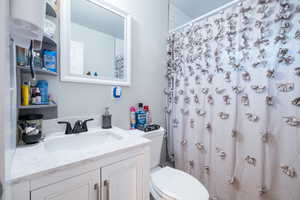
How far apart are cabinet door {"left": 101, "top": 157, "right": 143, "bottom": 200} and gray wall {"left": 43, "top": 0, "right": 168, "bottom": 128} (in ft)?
1.90

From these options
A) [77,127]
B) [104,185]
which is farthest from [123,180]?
[77,127]

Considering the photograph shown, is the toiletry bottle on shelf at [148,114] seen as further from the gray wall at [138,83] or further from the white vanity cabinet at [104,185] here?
the white vanity cabinet at [104,185]

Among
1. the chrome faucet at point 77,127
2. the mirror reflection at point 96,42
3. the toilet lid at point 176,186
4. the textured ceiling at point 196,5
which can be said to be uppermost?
the textured ceiling at point 196,5

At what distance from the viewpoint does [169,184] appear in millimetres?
1087

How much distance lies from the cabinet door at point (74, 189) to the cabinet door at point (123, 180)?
4cm

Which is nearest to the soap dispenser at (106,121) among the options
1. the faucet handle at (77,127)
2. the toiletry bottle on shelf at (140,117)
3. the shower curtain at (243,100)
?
the faucet handle at (77,127)

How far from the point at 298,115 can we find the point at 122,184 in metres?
1.17

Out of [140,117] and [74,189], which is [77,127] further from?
[140,117]

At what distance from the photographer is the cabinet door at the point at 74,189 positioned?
55 centimetres

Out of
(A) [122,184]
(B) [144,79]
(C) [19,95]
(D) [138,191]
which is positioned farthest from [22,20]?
(B) [144,79]

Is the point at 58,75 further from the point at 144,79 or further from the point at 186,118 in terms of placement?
the point at 186,118

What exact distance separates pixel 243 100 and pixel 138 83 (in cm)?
98

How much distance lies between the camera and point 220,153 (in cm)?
A: 120

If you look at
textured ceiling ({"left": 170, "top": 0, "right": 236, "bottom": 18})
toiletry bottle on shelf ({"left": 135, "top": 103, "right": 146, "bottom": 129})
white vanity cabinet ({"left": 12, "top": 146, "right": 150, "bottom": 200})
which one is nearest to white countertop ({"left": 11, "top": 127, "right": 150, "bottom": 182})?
white vanity cabinet ({"left": 12, "top": 146, "right": 150, "bottom": 200})
